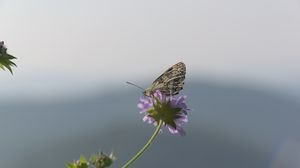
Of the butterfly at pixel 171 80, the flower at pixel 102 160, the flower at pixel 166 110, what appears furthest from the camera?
A: the flower at pixel 166 110

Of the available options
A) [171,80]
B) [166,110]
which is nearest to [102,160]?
[171,80]

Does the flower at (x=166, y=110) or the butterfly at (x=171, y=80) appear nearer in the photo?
the butterfly at (x=171, y=80)

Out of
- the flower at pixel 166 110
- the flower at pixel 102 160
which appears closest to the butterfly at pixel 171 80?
the flower at pixel 166 110

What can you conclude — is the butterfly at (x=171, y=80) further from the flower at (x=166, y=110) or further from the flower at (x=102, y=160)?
the flower at (x=102, y=160)

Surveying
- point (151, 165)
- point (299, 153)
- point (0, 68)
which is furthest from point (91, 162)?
point (151, 165)

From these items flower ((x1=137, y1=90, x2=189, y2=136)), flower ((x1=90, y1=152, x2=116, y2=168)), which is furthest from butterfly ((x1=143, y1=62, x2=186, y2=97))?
flower ((x1=90, y1=152, x2=116, y2=168))

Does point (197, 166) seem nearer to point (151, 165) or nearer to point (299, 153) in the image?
point (151, 165)
